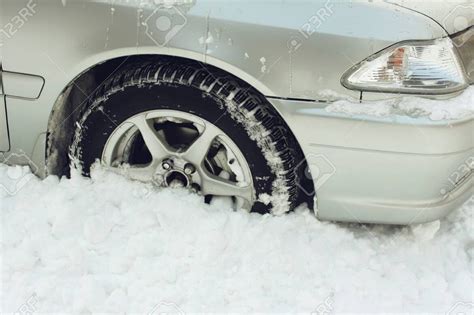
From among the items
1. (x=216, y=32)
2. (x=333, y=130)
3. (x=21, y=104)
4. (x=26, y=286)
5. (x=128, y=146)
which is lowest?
(x=26, y=286)

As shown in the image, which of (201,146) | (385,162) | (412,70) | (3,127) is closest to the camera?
(412,70)

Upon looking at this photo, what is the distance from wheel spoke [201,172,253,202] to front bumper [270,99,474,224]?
0.35m

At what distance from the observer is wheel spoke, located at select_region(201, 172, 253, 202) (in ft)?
8.73

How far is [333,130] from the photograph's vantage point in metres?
2.33

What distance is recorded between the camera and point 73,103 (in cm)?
279

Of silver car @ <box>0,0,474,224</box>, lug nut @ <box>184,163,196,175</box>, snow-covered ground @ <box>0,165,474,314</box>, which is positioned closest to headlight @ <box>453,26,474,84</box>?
silver car @ <box>0,0,474,224</box>

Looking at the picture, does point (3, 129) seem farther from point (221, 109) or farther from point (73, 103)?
point (221, 109)

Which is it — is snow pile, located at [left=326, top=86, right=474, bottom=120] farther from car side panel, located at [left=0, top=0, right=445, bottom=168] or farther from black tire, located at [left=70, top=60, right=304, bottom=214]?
black tire, located at [left=70, top=60, right=304, bottom=214]

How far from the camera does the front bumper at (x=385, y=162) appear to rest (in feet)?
7.50

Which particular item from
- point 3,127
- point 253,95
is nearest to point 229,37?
point 253,95

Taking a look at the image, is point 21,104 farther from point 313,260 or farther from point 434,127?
point 434,127

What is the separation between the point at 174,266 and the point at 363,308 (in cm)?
79

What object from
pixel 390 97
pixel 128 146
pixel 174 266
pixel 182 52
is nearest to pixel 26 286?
pixel 174 266

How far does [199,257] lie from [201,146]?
0.49m
